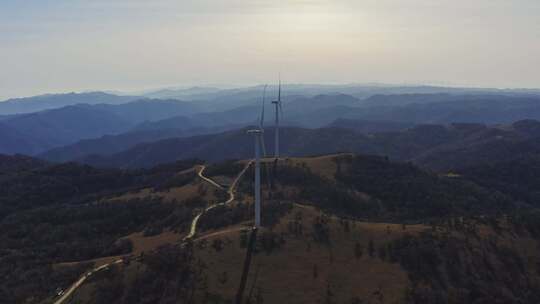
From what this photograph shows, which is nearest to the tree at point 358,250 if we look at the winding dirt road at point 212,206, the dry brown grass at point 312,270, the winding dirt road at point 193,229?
the dry brown grass at point 312,270

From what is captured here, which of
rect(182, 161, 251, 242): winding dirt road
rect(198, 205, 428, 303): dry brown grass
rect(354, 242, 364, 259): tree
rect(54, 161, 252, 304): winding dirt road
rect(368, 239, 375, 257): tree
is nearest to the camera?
rect(198, 205, 428, 303): dry brown grass

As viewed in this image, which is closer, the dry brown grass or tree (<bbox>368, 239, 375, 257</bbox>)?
the dry brown grass

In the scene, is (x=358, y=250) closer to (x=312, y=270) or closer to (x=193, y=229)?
(x=312, y=270)

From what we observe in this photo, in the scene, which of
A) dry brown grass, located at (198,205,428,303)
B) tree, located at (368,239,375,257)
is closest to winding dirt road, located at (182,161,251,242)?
dry brown grass, located at (198,205,428,303)

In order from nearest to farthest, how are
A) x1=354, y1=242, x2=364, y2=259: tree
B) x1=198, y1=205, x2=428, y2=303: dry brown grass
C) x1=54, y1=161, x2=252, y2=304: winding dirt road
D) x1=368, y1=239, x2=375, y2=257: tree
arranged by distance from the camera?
x1=198, y1=205, x2=428, y2=303: dry brown grass → x1=54, y1=161, x2=252, y2=304: winding dirt road → x1=354, y1=242, x2=364, y2=259: tree → x1=368, y1=239, x2=375, y2=257: tree

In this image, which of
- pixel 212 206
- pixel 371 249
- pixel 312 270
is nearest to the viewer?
pixel 312 270

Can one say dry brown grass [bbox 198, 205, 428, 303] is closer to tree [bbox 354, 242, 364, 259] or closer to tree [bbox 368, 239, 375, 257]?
tree [bbox 354, 242, 364, 259]

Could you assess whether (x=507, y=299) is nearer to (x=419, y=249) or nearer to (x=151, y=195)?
(x=419, y=249)

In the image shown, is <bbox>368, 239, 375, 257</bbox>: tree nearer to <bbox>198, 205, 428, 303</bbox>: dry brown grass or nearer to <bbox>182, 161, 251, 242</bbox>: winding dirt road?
<bbox>198, 205, 428, 303</bbox>: dry brown grass

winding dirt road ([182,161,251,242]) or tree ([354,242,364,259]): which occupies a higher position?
tree ([354,242,364,259])

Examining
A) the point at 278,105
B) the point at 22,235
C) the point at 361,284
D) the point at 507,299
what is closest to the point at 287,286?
the point at 361,284

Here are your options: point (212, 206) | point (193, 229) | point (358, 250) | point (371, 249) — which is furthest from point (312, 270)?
point (212, 206)

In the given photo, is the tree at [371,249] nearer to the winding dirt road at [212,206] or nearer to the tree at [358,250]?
the tree at [358,250]
